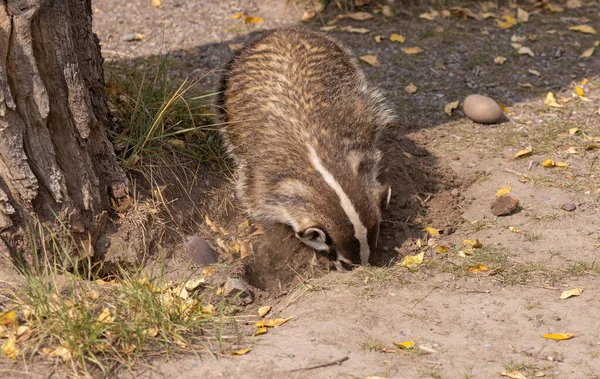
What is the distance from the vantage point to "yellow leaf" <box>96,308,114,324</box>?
144 inches

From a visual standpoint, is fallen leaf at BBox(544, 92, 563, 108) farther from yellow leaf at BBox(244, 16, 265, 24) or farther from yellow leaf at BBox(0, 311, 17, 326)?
yellow leaf at BBox(0, 311, 17, 326)

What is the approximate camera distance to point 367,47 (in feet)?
24.8

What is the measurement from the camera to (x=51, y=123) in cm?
434

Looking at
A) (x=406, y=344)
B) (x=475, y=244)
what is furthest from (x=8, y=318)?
(x=475, y=244)

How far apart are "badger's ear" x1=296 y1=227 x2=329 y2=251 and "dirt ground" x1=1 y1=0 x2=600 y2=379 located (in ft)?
0.58

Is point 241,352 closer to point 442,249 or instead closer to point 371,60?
point 442,249

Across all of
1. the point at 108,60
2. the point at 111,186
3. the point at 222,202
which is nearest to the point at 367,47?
the point at 108,60

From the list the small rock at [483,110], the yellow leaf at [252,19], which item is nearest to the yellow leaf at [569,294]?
the small rock at [483,110]

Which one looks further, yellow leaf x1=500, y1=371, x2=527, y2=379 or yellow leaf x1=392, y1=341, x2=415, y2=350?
yellow leaf x1=392, y1=341, x2=415, y2=350

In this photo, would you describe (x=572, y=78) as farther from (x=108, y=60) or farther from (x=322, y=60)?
(x=108, y=60)

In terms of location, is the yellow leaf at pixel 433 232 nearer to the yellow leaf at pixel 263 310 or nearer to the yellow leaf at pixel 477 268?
the yellow leaf at pixel 477 268

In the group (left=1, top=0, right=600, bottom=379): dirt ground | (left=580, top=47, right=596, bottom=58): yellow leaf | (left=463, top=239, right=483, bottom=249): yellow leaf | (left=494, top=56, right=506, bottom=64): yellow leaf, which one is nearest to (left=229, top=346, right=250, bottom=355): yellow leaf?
(left=1, top=0, right=600, bottom=379): dirt ground

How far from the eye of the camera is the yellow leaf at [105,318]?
3658mm

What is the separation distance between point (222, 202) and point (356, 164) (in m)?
0.97
